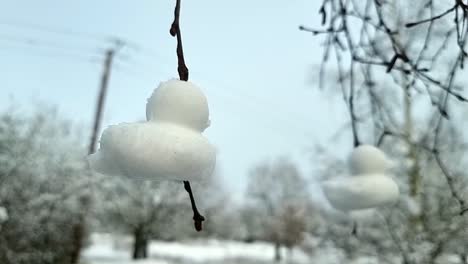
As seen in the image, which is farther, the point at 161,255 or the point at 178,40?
the point at 161,255

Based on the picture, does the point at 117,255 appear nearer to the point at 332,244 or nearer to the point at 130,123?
the point at 332,244

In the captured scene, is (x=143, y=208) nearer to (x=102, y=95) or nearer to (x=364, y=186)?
(x=102, y=95)

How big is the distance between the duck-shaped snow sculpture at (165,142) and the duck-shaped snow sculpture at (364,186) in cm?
46

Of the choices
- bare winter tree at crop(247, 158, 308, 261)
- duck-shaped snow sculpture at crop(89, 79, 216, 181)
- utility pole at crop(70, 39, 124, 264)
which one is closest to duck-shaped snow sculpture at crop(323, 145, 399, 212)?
duck-shaped snow sculpture at crop(89, 79, 216, 181)

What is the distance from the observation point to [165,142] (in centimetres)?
61

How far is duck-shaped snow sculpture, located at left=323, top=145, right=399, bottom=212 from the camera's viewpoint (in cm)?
103

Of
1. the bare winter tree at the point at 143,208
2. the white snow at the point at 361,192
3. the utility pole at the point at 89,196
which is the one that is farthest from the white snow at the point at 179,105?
the bare winter tree at the point at 143,208

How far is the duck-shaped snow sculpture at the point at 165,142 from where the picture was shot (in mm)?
600

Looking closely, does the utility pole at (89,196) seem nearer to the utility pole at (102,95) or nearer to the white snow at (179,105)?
the utility pole at (102,95)

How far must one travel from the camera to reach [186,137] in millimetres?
632

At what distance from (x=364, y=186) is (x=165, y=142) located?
58 cm

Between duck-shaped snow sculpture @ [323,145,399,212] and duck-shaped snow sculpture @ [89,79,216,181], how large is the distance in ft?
1.51

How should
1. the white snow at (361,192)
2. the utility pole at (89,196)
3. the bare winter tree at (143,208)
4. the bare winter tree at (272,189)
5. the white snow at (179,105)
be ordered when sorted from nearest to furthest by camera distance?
the white snow at (179,105), the white snow at (361,192), the utility pole at (89,196), the bare winter tree at (143,208), the bare winter tree at (272,189)

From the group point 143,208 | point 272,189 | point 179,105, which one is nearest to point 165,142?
point 179,105
